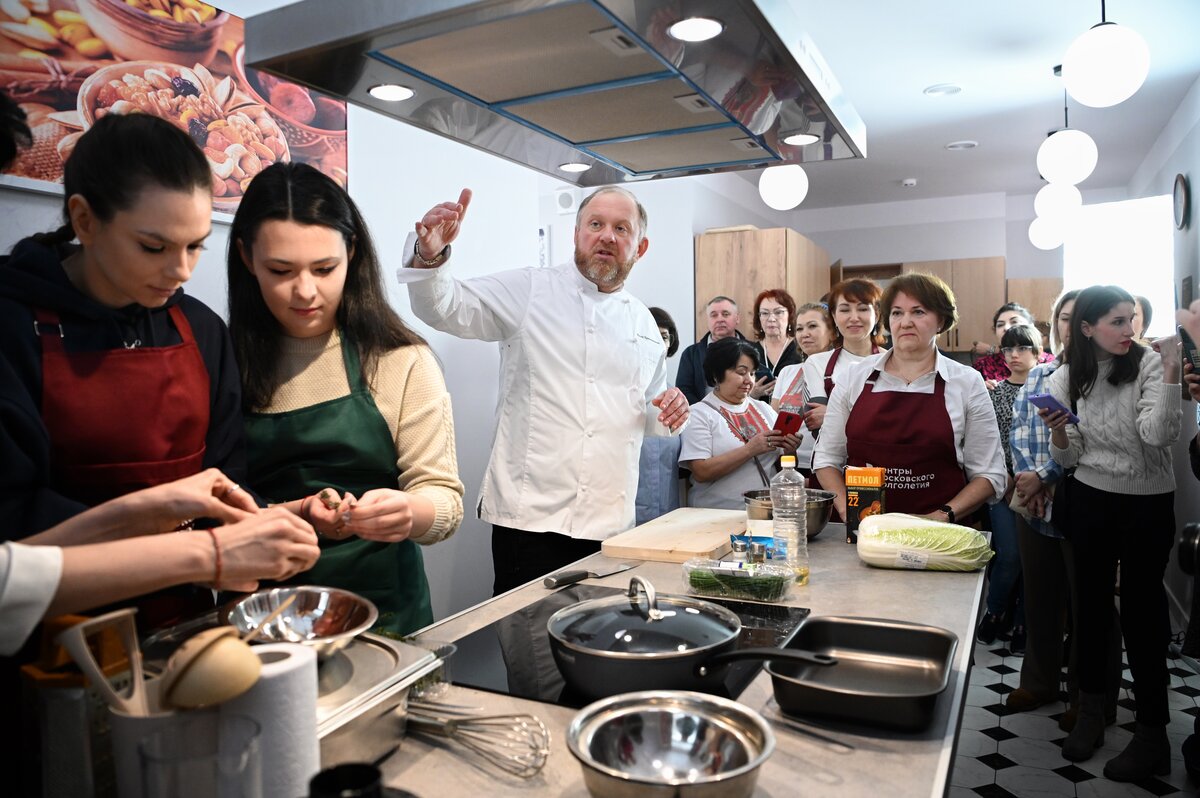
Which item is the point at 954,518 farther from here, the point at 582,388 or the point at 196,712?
the point at 196,712

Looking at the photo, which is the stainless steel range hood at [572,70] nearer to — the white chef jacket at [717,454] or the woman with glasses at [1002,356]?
the white chef jacket at [717,454]

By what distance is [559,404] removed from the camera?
2.52 m

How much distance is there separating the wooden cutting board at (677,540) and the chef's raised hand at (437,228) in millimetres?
834

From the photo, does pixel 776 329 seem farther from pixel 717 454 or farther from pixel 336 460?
pixel 336 460

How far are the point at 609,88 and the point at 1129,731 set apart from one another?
3.20 metres

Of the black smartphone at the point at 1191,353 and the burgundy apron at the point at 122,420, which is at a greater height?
the black smartphone at the point at 1191,353

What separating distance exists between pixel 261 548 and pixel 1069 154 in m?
4.53

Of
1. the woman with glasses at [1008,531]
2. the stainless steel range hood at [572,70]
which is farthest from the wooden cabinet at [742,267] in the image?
the stainless steel range hood at [572,70]

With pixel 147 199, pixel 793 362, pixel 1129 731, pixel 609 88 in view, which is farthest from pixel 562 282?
pixel 1129 731

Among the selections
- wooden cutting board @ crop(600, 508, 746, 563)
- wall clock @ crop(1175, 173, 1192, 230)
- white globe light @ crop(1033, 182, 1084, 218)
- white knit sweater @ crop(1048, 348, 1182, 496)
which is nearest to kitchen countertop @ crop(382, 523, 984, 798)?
wooden cutting board @ crop(600, 508, 746, 563)

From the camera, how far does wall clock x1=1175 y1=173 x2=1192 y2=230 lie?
510cm

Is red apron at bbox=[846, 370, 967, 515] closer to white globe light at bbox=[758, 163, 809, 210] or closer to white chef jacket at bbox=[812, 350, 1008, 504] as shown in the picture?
white chef jacket at bbox=[812, 350, 1008, 504]

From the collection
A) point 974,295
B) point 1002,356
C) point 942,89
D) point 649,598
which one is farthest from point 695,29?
point 974,295

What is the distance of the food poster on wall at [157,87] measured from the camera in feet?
5.58
